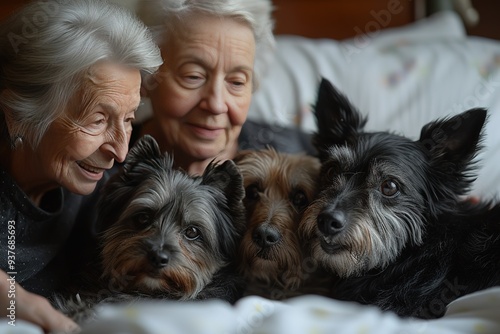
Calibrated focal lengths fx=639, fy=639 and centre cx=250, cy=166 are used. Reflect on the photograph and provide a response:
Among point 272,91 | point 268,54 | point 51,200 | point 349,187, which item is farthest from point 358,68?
point 51,200

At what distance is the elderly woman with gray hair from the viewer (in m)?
1.76

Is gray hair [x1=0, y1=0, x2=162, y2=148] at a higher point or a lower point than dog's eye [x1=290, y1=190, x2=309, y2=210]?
higher

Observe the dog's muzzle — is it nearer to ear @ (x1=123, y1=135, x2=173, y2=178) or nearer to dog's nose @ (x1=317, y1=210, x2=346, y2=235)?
dog's nose @ (x1=317, y1=210, x2=346, y2=235)

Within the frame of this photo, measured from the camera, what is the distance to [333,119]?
81.5 inches

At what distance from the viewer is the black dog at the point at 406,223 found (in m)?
1.80

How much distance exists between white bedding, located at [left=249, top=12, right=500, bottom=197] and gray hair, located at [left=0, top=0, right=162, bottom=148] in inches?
49.3

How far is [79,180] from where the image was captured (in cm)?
190

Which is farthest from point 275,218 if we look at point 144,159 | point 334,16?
point 334,16

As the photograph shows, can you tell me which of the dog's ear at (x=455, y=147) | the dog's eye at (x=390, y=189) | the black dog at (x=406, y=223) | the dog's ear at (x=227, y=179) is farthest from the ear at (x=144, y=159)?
the dog's ear at (x=455, y=147)

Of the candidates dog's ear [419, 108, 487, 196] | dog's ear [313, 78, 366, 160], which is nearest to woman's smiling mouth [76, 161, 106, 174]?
dog's ear [313, 78, 366, 160]

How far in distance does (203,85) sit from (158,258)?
0.65m

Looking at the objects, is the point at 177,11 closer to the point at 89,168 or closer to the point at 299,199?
the point at 89,168

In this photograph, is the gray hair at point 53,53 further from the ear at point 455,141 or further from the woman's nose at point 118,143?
the ear at point 455,141

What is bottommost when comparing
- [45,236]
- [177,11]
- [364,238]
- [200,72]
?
[45,236]
